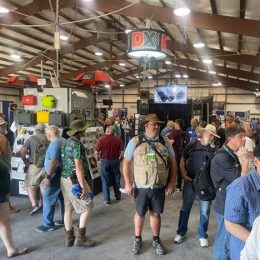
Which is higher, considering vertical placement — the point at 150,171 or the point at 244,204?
the point at 244,204

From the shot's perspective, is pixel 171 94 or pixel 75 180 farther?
pixel 171 94

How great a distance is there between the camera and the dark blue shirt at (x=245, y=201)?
4.79 ft

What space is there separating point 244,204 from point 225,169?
0.93 metres

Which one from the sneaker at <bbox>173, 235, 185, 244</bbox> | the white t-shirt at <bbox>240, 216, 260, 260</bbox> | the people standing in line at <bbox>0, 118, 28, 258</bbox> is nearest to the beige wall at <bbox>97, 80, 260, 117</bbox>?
the sneaker at <bbox>173, 235, 185, 244</bbox>

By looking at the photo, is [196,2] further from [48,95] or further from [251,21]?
[48,95]

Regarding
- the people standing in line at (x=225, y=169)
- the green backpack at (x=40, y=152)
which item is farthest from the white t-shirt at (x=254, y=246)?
the green backpack at (x=40, y=152)

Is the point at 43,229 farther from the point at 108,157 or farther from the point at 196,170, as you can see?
the point at 196,170

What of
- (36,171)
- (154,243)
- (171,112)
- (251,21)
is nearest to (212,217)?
(154,243)

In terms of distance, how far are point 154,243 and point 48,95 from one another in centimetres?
299

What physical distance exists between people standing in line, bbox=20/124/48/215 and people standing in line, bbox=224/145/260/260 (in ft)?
10.3

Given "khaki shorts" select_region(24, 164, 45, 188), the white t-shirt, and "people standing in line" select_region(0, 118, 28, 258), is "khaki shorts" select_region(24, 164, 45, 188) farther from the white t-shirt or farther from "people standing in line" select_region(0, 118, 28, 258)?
the white t-shirt

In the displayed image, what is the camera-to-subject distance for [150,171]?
2.91 meters

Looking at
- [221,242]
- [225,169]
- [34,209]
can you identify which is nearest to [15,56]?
[34,209]

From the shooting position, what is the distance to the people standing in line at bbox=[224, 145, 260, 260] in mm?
1459
